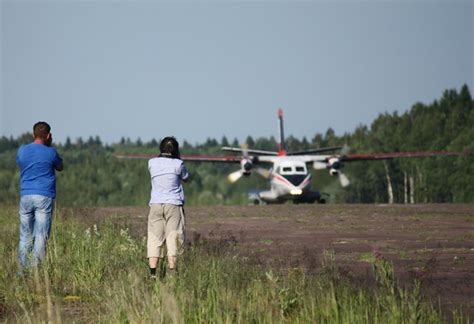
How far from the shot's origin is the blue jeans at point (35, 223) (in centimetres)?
1057

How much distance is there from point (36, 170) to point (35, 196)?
336mm

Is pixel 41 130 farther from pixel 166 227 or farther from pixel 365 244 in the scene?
pixel 365 244

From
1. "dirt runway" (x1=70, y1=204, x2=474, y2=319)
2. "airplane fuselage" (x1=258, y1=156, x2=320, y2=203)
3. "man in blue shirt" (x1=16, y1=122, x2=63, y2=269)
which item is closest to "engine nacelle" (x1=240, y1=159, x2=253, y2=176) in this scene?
"airplane fuselage" (x1=258, y1=156, x2=320, y2=203)

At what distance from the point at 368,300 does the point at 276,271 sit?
355 centimetres

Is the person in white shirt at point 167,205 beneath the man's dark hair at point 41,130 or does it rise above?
beneath

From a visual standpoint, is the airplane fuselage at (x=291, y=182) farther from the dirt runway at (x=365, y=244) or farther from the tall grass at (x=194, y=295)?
the tall grass at (x=194, y=295)

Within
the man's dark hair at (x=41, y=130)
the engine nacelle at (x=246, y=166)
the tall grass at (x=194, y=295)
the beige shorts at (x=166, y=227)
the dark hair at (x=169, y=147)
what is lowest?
the tall grass at (x=194, y=295)

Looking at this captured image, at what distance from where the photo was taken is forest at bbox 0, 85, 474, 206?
7115 centimetres

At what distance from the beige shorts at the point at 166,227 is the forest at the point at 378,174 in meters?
43.9

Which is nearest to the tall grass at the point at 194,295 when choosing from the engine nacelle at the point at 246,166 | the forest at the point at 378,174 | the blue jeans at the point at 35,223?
the blue jeans at the point at 35,223

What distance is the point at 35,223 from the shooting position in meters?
10.7

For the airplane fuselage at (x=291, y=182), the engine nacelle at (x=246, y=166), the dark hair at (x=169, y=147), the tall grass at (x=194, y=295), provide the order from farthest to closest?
the engine nacelle at (x=246, y=166) < the airplane fuselage at (x=291, y=182) < the dark hair at (x=169, y=147) < the tall grass at (x=194, y=295)

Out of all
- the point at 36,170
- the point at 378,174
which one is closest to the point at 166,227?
the point at 36,170

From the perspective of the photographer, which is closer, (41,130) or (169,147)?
(169,147)
